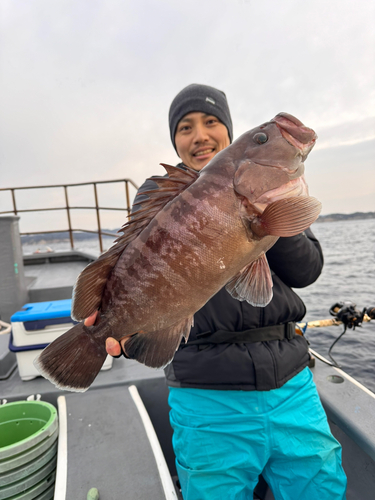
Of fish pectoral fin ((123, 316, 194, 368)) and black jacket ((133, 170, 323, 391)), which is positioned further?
black jacket ((133, 170, 323, 391))

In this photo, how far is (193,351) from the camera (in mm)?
1766

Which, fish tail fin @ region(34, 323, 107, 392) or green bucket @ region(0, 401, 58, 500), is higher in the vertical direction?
fish tail fin @ region(34, 323, 107, 392)

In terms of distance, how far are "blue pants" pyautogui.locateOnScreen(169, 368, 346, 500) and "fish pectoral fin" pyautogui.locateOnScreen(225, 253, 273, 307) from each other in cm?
68

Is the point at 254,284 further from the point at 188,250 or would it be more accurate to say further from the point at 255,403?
the point at 255,403

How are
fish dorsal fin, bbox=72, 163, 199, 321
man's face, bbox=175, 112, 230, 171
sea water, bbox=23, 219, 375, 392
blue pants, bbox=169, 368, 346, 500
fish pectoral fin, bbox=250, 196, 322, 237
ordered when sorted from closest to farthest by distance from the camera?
fish pectoral fin, bbox=250, 196, 322, 237 < fish dorsal fin, bbox=72, 163, 199, 321 < blue pants, bbox=169, 368, 346, 500 < man's face, bbox=175, 112, 230, 171 < sea water, bbox=23, 219, 375, 392

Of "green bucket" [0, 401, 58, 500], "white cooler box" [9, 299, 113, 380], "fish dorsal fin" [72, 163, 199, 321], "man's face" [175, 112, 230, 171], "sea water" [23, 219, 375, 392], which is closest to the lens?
"fish dorsal fin" [72, 163, 199, 321]

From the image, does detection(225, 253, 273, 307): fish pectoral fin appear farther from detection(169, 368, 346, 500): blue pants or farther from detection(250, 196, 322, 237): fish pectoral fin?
detection(169, 368, 346, 500): blue pants

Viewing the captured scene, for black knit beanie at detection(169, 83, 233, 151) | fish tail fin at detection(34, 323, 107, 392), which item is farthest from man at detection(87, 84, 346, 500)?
black knit beanie at detection(169, 83, 233, 151)

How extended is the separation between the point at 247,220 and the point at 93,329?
88 cm

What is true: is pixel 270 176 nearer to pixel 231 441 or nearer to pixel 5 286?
pixel 231 441

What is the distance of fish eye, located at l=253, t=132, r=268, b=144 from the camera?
1279 millimetres

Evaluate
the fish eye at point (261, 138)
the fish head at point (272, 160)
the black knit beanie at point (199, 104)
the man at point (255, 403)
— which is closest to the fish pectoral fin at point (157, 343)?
the man at point (255, 403)

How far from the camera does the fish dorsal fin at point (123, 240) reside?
4.47ft

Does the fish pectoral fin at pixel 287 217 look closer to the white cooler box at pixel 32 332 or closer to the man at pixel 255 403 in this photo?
the man at pixel 255 403
